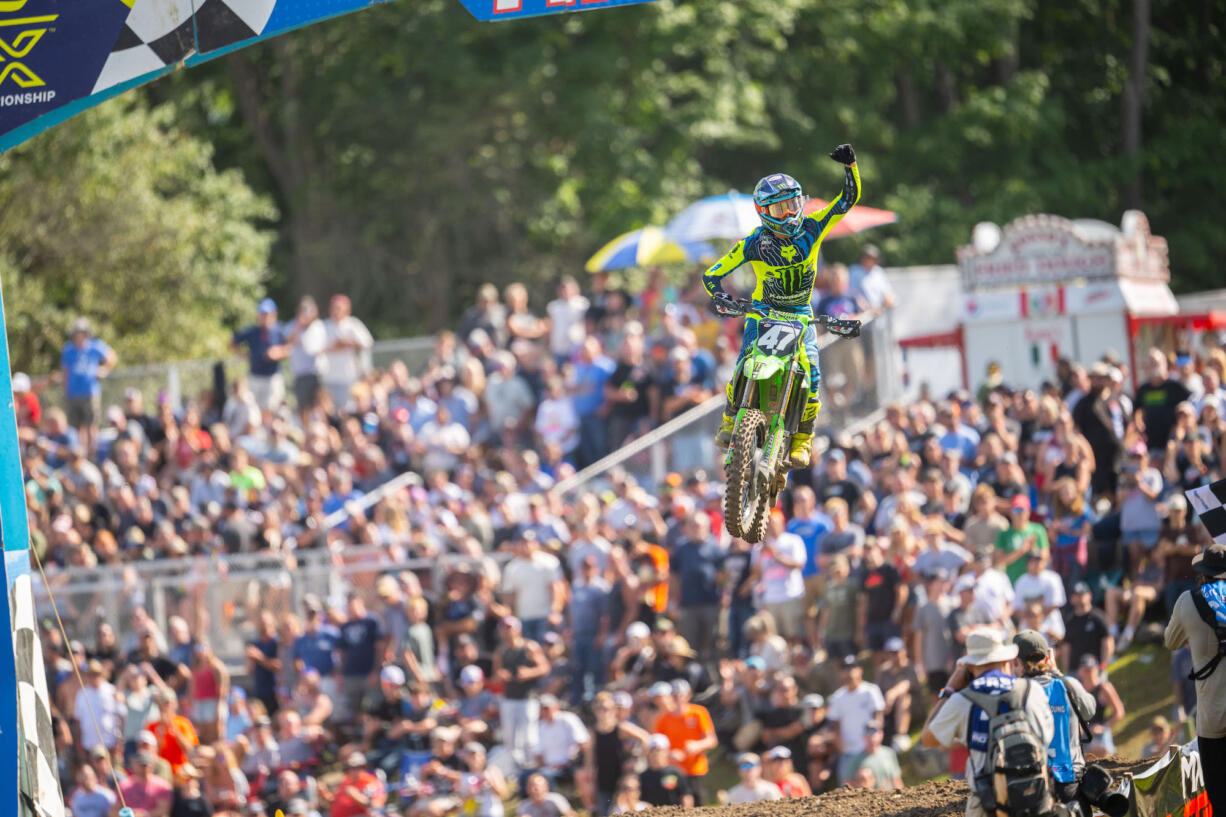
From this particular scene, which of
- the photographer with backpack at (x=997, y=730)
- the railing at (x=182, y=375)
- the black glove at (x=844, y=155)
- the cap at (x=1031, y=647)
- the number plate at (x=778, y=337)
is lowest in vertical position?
the photographer with backpack at (x=997, y=730)

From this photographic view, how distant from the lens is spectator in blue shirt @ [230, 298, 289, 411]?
763 inches

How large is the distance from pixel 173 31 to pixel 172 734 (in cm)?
796

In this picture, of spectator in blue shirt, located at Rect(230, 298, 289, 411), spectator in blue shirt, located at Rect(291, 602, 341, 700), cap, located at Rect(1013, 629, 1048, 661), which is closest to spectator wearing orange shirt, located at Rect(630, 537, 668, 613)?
spectator in blue shirt, located at Rect(291, 602, 341, 700)

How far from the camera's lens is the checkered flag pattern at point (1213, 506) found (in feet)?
30.1

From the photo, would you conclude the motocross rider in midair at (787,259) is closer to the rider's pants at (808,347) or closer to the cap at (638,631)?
the rider's pants at (808,347)

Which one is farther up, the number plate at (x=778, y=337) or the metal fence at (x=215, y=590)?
the number plate at (x=778, y=337)

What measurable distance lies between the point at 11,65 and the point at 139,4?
69 cm

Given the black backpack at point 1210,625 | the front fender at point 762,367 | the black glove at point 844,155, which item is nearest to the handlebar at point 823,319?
the front fender at point 762,367

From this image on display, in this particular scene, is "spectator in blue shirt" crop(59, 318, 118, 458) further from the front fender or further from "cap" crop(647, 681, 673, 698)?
the front fender

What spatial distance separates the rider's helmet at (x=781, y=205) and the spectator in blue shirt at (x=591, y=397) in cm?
852

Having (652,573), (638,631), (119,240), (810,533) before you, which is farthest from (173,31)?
(119,240)

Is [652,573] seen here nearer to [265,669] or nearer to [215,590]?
[265,669]

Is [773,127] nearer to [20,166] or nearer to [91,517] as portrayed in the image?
[20,166]

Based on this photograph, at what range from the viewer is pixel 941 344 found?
18.8 m
